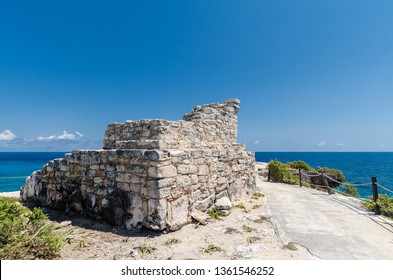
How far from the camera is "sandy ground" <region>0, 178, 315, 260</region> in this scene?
3925 mm

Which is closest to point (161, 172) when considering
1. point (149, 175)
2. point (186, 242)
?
point (149, 175)

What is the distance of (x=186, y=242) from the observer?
4445 millimetres

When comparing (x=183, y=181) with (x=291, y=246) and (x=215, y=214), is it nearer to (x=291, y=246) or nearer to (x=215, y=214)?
(x=215, y=214)

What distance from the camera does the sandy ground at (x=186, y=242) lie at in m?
3.92

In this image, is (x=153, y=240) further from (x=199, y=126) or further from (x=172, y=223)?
(x=199, y=126)

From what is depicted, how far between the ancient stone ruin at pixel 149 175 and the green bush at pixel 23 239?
1.64 metres

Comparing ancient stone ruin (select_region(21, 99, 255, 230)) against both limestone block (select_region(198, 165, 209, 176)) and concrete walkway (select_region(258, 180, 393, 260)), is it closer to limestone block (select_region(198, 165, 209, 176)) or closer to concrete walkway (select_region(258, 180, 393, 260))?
limestone block (select_region(198, 165, 209, 176))

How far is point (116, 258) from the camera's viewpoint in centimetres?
389

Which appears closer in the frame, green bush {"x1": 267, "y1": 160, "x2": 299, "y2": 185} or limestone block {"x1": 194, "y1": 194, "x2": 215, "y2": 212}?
limestone block {"x1": 194, "y1": 194, "x2": 215, "y2": 212}

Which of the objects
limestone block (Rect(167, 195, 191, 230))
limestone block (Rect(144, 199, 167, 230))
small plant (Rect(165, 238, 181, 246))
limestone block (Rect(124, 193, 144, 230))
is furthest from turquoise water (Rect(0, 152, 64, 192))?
small plant (Rect(165, 238, 181, 246))

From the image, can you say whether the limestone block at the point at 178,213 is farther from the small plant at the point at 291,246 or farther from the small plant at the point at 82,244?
the small plant at the point at 291,246

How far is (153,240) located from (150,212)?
61 centimetres

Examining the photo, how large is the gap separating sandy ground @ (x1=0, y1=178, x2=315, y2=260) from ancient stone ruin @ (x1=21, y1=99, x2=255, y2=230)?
33 cm

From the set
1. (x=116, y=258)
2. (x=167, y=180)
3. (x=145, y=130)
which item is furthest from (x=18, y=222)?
(x=145, y=130)
